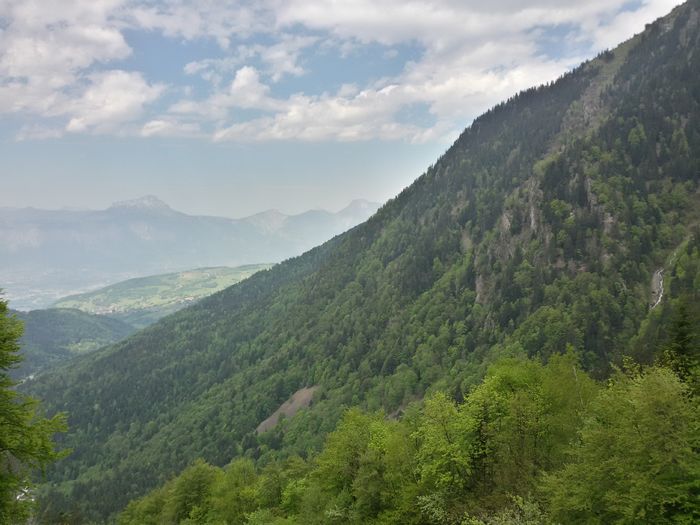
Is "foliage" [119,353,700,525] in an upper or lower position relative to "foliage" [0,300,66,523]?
lower

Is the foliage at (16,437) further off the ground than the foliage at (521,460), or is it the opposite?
the foliage at (16,437)

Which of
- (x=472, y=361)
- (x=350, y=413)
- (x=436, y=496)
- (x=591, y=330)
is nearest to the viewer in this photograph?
(x=436, y=496)

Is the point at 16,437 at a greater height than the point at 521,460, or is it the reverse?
the point at 16,437

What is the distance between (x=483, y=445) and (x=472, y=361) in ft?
374

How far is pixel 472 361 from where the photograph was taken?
149500 mm

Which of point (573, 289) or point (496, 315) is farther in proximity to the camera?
point (496, 315)

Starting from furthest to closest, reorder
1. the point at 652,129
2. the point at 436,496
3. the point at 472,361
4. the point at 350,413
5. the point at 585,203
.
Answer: the point at 652,129 < the point at 585,203 < the point at 472,361 < the point at 350,413 < the point at 436,496

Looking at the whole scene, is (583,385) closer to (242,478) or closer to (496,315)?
(242,478)

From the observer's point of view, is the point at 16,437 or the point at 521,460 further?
the point at 521,460

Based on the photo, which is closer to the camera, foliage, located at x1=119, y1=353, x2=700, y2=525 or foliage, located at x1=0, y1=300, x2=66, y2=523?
foliage, located at x1=0, y1=300, x2=66, y2=523

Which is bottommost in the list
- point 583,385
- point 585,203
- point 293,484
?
point 293,484

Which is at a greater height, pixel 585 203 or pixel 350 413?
pixel 585 203

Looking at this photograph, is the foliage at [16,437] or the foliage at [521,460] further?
the foliage at [521,460]

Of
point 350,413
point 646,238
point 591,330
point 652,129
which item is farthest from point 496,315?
point 350,413
